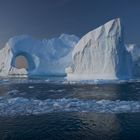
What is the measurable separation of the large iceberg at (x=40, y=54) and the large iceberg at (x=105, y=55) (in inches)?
668

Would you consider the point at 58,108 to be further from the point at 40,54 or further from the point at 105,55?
the point at 40,54

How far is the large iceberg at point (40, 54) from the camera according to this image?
7056 centimetres

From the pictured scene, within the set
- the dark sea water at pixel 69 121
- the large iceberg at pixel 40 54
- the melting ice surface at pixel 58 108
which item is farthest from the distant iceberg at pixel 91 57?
the dark sea water at pixel 69 121

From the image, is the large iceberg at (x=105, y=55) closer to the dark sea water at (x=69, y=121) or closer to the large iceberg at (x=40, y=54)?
the large iceberg at (x=40, y=54)

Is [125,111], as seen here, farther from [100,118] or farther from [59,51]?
[59,51]

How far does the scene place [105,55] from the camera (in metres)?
47.2

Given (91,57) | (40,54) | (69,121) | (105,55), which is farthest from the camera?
(40,54)

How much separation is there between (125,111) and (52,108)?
4.60m

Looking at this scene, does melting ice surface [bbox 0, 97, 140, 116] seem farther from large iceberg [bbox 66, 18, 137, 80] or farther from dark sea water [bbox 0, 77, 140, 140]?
large iceberg [bbox 66, 18, 137, 80]

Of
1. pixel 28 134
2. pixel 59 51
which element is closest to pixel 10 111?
pixel 28 134

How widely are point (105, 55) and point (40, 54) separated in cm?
3039

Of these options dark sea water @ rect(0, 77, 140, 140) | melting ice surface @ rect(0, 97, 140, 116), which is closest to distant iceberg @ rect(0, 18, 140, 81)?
melting ice surface @ rect(0, 97, 140, 116)

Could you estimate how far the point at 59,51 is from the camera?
244 ft

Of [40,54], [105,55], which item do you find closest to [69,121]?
[105,55]
